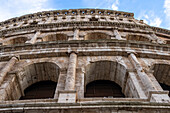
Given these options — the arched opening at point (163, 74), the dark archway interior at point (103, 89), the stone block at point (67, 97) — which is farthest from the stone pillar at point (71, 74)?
the arched opening at point (163, 74)

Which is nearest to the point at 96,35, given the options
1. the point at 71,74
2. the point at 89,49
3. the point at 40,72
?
the point at 89,49

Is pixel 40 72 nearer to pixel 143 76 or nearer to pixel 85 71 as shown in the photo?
pixel 85 71

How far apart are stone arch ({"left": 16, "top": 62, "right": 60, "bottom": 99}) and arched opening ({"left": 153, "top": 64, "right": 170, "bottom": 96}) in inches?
232

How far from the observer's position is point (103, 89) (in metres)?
9.02

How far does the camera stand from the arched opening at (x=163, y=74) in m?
9.69

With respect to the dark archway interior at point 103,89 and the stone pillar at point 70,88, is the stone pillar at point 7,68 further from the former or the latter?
the dark archway interior at point 103,89

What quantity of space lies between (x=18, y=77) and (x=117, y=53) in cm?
592

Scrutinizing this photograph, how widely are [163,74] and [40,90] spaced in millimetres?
A: 7346

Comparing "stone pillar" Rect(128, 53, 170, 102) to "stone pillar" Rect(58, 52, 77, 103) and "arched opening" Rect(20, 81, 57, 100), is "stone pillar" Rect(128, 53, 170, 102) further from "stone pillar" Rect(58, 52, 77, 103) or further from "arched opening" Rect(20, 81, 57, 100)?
"arched opening" Rect(20, 81, 57, 100)

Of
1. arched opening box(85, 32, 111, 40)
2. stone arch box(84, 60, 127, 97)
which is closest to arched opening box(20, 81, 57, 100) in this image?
stone arch box(84, 60, 127, 97)

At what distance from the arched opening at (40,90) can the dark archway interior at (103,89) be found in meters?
2.03

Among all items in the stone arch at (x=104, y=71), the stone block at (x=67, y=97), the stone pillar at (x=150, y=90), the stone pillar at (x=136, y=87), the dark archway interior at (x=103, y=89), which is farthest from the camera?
the stone arch at (x=104, y=71)

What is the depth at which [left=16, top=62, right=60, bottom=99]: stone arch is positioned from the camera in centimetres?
946

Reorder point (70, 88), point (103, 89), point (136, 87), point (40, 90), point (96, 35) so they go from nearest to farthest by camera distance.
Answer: point (70, 88)
point (136, 87)
point (103, 89)
point (40, 90)
point (96, 35)
